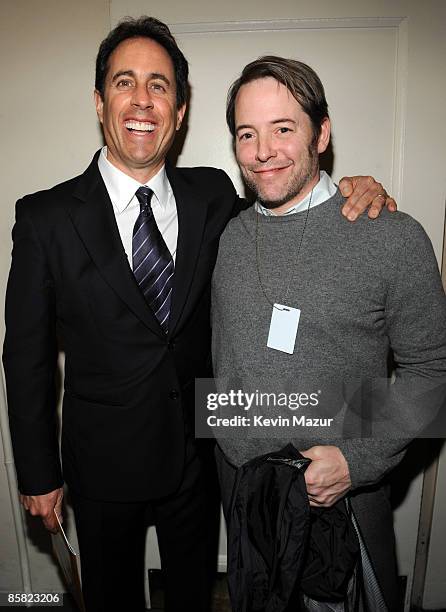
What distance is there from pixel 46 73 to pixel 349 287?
4.37 ft

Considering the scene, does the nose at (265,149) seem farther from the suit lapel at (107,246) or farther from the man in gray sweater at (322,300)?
the suit lapel at (107,246)

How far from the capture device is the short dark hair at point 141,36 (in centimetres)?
149

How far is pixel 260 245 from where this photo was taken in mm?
1432

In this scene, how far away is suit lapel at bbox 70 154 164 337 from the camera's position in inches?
55.7

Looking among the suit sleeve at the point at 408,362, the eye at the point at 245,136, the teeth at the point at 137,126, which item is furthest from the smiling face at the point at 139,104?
the suit sleeve at the point at 408,362

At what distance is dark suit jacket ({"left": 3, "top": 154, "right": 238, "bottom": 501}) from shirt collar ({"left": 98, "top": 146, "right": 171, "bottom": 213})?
0.11 ft

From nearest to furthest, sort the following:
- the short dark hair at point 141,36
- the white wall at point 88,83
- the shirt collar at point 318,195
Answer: the shirt collar at point 318,195, the short dark hair at point 141,36, the white wall at point 88,83

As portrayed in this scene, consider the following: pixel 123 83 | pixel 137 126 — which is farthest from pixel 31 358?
pixel 123 83

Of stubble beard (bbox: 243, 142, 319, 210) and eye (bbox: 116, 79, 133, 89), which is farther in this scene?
eye (bbox: 116, 79, 133, 89)

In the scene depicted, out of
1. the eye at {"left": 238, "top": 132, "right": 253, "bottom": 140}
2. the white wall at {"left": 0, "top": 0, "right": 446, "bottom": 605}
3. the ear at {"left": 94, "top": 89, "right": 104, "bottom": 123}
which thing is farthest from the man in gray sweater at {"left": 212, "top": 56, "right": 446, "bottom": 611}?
the white wall at {"left": 0, "top": 0, "right": 446, "bottom": 605}

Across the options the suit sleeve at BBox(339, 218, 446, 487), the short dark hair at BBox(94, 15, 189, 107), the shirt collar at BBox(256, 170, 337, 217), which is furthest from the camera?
the short dark hair at BBox(94, 15, 189, 107)

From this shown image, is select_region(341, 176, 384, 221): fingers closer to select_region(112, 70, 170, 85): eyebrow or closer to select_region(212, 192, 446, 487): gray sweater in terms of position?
select_region(212, 192, 446, 487): gray sweater

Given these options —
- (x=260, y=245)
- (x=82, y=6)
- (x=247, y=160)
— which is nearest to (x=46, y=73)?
(x=82, y=6)

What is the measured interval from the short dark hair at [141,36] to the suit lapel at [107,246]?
0.35m
